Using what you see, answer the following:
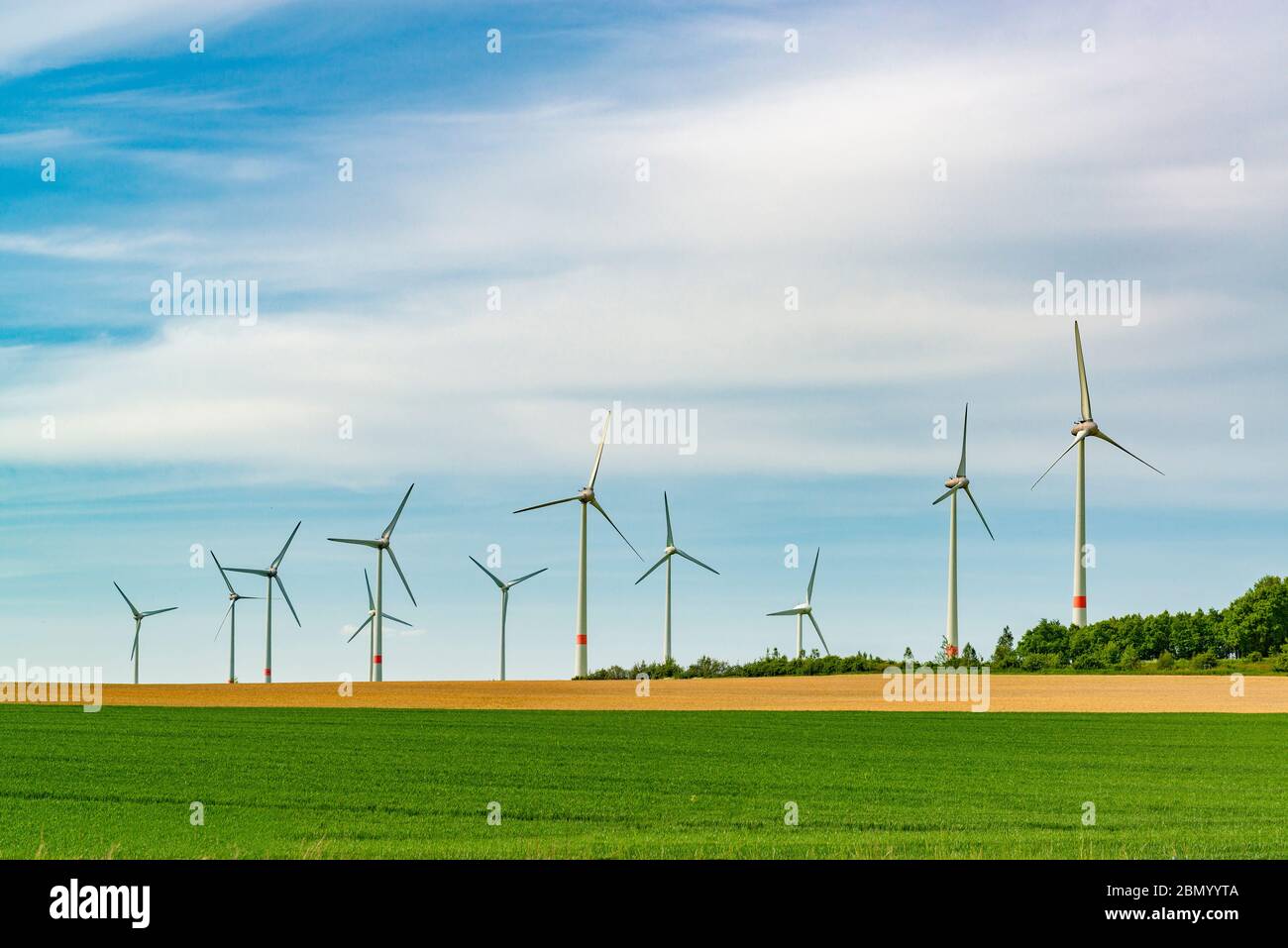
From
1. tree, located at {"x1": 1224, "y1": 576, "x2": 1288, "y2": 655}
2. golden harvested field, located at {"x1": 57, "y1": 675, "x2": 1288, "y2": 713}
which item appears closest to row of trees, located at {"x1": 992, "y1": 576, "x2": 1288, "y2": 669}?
tree, located at {"x1": 1224, "y1": 576, "x2": 1288, "y2": 655}

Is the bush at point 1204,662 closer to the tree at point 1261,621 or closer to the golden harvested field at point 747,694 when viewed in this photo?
the golden harvested field at point 747,694

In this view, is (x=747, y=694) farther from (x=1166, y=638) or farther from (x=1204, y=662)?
(x=1166, y=638)

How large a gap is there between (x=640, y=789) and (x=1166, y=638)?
89.3m

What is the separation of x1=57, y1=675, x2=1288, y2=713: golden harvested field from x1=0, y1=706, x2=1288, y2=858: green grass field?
1517 centimetres

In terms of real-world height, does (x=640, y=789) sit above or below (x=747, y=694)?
above

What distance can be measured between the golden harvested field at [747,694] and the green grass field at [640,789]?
15171 mm

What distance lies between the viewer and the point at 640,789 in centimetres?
3384

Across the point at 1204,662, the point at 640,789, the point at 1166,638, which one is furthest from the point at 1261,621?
the point at 640,789

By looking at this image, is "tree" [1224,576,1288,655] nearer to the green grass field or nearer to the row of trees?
the row of trees

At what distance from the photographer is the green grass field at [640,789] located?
76.2ft

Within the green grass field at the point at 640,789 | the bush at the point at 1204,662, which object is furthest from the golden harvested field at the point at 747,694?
the green grass field at the point at 640,789

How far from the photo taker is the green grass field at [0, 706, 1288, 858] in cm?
2323
